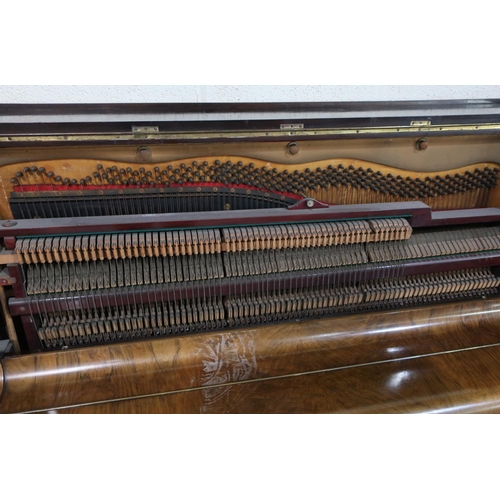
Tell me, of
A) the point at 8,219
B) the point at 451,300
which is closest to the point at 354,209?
the point at 451,300

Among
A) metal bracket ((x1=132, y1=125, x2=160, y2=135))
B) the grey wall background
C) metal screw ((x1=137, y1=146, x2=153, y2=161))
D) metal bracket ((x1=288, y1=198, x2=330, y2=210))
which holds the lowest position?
metal bracket ((x1=288, y1=198, x2=330, y2=210))

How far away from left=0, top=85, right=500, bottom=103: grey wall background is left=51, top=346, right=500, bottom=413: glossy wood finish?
60.2 inches

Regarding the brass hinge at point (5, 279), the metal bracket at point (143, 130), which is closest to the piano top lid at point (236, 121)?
the metal bracket at point (143, 130)

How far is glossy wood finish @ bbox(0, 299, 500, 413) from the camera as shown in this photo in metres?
1.66

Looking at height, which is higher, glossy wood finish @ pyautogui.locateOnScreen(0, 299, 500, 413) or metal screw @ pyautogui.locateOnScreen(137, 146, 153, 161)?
metal screw @ pyautogui.locateOnScreen(137, 146, 153, 161)

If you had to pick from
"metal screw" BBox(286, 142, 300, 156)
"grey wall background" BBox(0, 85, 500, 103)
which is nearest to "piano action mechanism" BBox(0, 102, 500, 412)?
"metal screw" BBox(286, 142, 300, 156)

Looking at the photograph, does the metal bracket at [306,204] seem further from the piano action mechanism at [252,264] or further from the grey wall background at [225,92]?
the grey wall background at [225,92]

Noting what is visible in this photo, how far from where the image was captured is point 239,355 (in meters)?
1.82

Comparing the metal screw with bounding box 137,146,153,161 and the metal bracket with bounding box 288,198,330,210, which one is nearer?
the metal screw with bounding box 137,146,153,161

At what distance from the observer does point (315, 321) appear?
1.96m

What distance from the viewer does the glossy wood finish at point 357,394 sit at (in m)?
1.64

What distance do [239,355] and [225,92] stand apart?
4.70 feet

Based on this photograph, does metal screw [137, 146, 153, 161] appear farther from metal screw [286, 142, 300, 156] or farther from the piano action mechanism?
metal screw [286, 142, 300, 156]

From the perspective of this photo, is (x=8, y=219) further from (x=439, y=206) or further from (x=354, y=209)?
(x=439, y=206)
